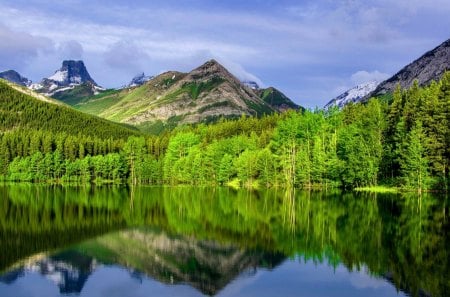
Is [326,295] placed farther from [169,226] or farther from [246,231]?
[169,226]

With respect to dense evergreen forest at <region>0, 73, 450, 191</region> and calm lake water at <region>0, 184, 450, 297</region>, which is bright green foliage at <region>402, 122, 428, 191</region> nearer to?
dense evergreen forest at <region>0, 73, 450, 191</region>

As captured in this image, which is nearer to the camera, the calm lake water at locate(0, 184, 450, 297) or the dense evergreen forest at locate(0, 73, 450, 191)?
the calm lake water at locate(0, 184, 450, 297)

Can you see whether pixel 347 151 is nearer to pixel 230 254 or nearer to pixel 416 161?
pixel 416 161

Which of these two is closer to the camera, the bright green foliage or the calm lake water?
the calm lake water

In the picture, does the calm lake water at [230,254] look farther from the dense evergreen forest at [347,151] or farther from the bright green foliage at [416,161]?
the dense evergreen forest at [347,151]

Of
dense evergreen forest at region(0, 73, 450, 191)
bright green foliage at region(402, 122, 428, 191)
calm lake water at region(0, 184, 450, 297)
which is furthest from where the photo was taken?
dense evergreen forest at region(0, 73, 450, 191)

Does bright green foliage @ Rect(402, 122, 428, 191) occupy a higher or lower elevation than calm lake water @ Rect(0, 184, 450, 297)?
higher

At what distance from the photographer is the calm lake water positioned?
32000 mm

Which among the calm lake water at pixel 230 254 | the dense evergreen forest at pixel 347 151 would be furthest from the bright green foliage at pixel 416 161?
the calm lake water at pixel 230 254

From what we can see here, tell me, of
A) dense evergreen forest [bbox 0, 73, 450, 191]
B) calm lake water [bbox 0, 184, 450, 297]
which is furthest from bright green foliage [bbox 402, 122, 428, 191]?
calm lake water [bbox 0, 184, 450, 297]

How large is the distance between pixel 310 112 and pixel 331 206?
270 ft

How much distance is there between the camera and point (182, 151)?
648ft

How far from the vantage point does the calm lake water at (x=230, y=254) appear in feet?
105

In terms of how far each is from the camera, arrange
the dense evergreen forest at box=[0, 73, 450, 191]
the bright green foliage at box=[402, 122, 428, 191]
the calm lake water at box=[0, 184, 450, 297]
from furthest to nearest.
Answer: the dense evergreen forest at box=[0, 73, 450, 191] < the bright green foliage at box=[402, 122, 428, 191] < the calm lake water at box=[0, 184, 450, 297]
